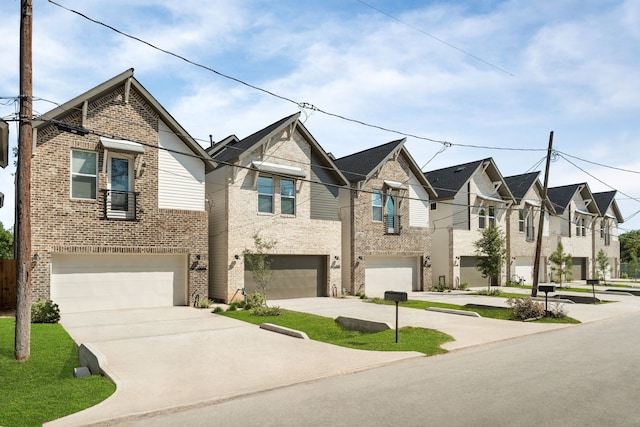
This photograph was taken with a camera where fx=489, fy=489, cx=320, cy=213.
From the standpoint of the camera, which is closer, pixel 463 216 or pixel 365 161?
pixel 365 161

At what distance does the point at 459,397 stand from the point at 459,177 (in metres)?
29.2

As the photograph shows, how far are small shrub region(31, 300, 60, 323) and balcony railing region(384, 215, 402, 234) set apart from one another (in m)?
18.3

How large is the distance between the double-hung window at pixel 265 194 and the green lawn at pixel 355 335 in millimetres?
6402

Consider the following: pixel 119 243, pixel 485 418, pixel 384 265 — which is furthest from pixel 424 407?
pixel 384 265

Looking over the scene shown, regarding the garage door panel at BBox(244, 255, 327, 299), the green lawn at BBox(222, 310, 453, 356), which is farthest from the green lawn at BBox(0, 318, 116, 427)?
the garage door panel at BBox(244, 255, 327, 299)

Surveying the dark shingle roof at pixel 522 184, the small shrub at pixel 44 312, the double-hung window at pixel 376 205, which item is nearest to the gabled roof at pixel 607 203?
the dark shingle roof at pixel 522 184

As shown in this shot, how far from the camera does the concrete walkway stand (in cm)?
789

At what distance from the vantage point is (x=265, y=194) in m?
23.6

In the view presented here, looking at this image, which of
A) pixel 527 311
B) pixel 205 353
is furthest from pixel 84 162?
pixel 527 311

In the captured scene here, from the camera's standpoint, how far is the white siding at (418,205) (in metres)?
30.2

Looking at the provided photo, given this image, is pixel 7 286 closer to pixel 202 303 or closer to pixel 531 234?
pixel 202 303

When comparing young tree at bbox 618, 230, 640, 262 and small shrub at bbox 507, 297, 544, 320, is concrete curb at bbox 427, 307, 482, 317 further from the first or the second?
young tree at bbox 618, 230, 640, 262

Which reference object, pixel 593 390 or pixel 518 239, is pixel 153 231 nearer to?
pixel 593 390

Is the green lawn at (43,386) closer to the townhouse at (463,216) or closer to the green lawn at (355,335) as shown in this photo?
the green lawn at (355,335)
